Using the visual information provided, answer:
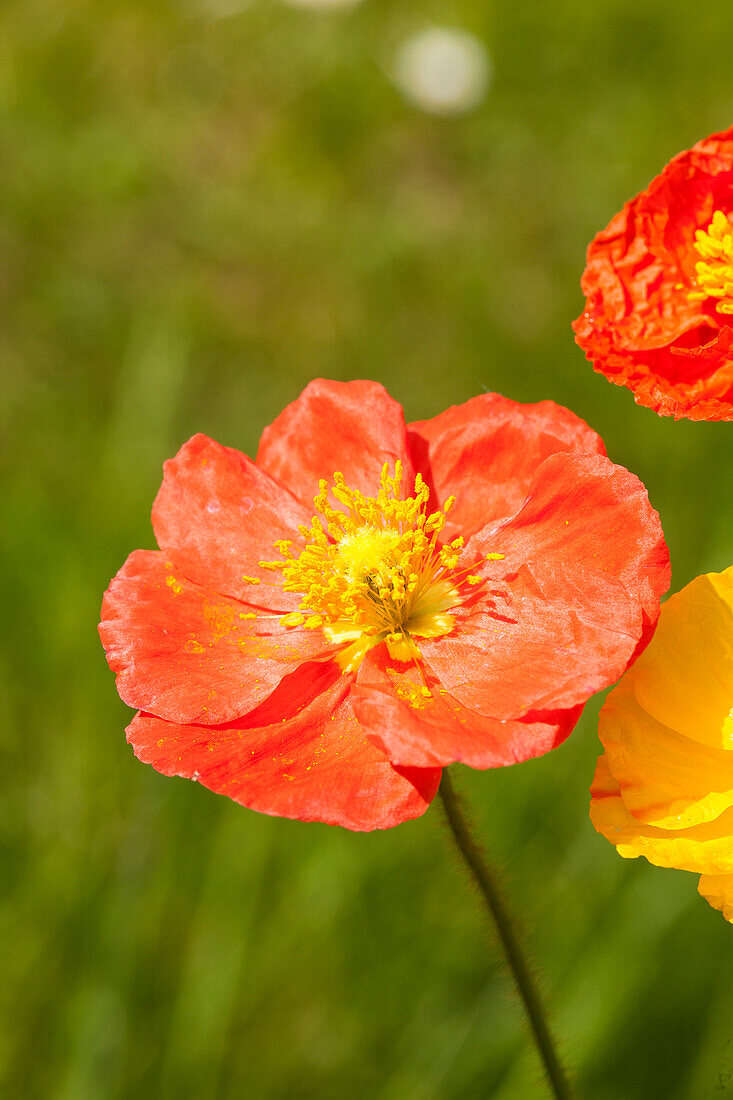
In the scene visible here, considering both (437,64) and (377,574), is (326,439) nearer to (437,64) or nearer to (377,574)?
(377,574)

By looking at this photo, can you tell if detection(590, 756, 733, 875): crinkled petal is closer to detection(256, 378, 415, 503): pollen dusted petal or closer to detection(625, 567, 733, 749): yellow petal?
detection(625, 567, 733, 749): yellow petal

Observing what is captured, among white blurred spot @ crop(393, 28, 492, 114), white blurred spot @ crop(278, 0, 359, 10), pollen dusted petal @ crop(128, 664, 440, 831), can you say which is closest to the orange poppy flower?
pollen dusted petal @ crop(128, 664, 440, 831)

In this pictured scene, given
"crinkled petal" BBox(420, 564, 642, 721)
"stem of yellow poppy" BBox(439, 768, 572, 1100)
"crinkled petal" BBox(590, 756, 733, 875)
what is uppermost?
"crinkled petal" BBox(420, 564, 642, 721)

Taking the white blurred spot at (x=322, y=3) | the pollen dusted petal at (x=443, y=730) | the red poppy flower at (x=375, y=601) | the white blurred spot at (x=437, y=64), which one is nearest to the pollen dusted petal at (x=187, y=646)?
the red poppy flower at (x=375, y=601)

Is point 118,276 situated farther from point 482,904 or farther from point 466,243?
point 482,904

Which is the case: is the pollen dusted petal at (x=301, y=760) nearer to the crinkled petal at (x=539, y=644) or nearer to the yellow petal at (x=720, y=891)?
the crinkled petal at (x=539, y=644)

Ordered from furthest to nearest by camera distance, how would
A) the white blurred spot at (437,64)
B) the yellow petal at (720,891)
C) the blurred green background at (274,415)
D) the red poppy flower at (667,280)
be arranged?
1. the white blurred spot at (437,64)
2. the blurred green background at (274,415)
3. the red poppy flower at (667,280)
4. the yellow petal at (720,891)
